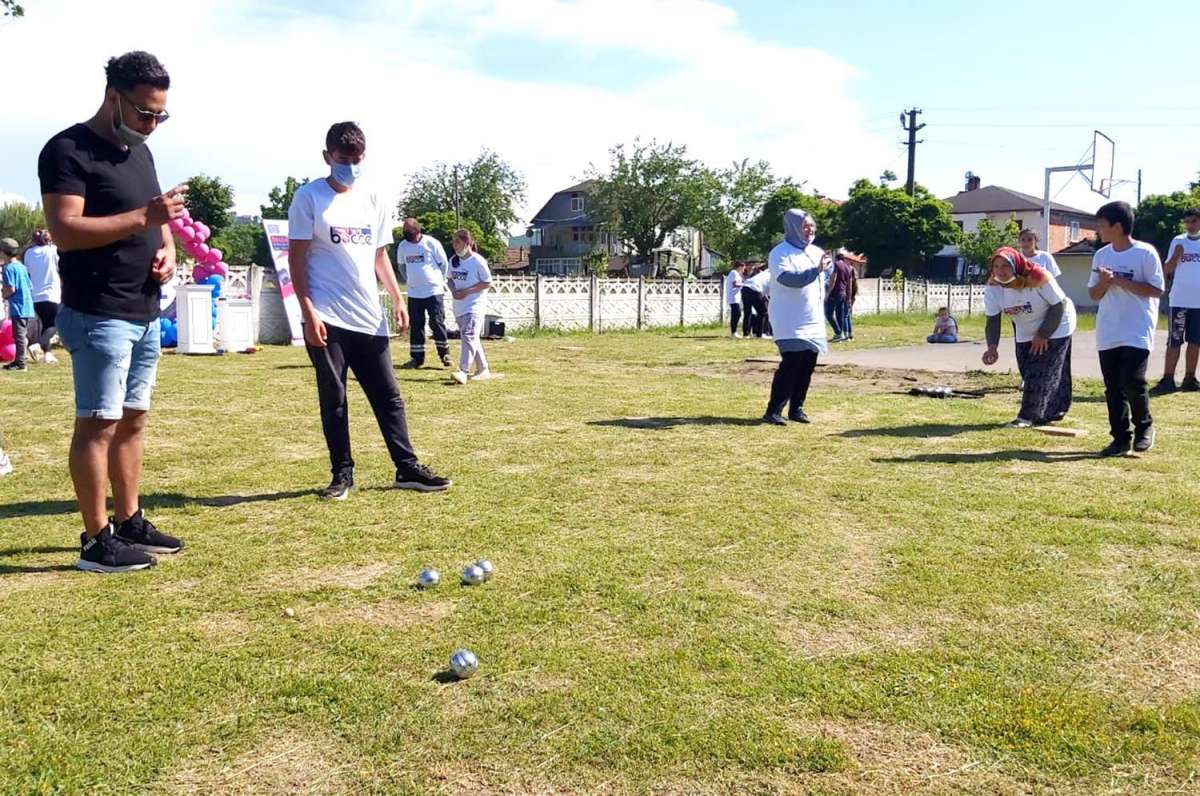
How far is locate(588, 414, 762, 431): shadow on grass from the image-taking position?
8.28m

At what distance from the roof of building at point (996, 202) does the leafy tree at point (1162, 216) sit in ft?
51.2

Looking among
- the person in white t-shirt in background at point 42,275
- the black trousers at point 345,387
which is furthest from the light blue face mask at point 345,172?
the person in white t-shirt in background at point 42,275

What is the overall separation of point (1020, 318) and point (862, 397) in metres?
2.54

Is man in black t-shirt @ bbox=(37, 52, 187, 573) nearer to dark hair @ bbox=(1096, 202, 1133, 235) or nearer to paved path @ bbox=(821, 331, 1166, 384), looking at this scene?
dark hair @ bbox=(1096, 202, 1133, 235)

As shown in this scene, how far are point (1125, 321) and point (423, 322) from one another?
9.09 metres

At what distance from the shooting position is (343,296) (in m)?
5.50

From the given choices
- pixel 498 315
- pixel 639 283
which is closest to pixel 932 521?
pixel 498 315

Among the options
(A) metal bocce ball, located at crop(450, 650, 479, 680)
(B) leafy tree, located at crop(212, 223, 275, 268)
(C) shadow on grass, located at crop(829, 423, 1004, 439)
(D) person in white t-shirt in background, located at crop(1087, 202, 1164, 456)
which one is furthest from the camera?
(B) leafy tree, located at crop(212, 223, 275, 268)

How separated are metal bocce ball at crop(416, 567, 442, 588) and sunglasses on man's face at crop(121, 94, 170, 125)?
228cm

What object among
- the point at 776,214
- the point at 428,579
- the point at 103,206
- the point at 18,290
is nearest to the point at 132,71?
the point at 103,206

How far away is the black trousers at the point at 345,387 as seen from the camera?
5516 millimetres

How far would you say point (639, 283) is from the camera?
27.3 m

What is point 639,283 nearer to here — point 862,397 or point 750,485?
point 862,397

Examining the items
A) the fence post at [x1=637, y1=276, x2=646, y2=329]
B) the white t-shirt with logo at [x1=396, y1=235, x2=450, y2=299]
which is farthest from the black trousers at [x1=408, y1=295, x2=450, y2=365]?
the fence post at [x1=637, y1=276, x2=646, y2=329]
